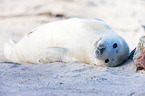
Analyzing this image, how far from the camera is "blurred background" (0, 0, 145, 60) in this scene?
7140 mm

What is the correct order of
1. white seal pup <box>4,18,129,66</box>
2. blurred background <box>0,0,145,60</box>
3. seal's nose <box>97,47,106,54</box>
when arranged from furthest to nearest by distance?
blurred background <box>0,0,145,60</box> < white seal pup <box>4,18,129,66</box> < seal's nose <box>97,47,106,54</box>

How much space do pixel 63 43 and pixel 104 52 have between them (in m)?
0.70

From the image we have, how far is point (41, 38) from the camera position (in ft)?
12.3

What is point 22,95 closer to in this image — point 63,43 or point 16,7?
point 63,43

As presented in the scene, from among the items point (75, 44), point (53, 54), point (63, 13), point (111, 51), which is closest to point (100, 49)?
point (111, 51)

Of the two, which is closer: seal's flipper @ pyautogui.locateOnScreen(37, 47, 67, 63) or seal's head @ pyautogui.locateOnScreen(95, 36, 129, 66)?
seal's head @ pyautogui.locateOnScreen(95, 36, 129, 66)

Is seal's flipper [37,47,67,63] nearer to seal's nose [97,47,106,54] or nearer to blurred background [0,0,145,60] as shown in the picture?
seal's nose [97,47,106,54]

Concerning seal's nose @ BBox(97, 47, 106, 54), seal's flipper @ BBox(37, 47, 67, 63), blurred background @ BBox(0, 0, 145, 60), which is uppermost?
blurred background @ BBox(0, 0, 145, 60)

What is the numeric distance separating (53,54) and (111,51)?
814 mm

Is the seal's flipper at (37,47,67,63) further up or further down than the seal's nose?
further down

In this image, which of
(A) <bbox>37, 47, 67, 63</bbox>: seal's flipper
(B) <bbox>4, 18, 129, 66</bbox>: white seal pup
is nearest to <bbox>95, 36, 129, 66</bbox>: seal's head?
(B) <bbox>4, 18, 129, 66</bbox>: white seal pup

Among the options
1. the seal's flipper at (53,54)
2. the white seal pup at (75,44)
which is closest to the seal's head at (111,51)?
the white seal pup at (75,44)

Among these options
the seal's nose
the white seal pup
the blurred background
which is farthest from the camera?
the blurred background

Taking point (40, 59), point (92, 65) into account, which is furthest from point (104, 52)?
point (40, 59)
